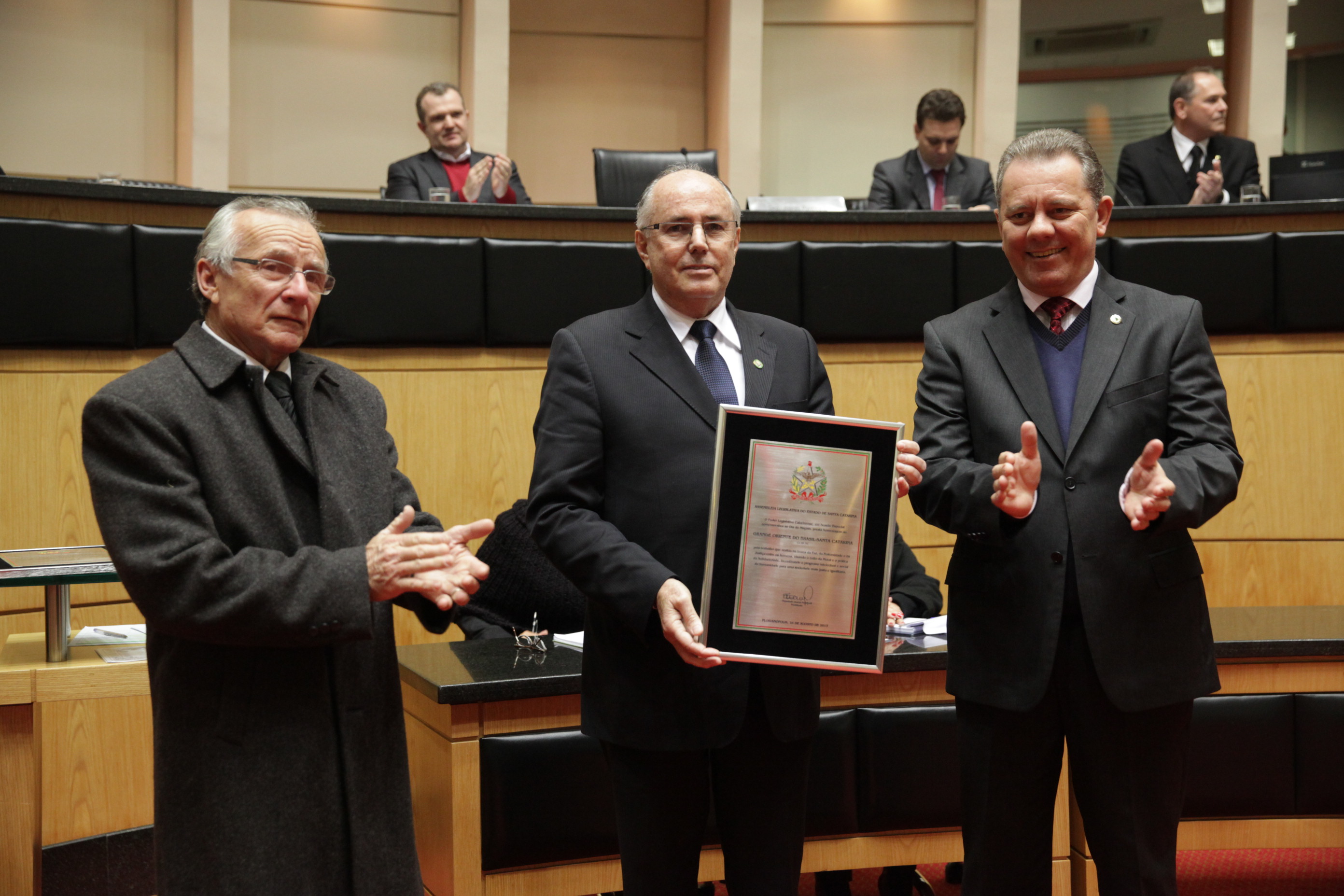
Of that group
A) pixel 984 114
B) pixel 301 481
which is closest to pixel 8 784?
pixel 301 481

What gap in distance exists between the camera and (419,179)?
15.6 feet

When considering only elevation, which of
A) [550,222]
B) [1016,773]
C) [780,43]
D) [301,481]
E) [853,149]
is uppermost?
[780,43]

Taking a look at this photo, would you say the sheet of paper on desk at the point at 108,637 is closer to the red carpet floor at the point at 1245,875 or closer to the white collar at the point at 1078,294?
the red carpet floor at the point at 1245,875

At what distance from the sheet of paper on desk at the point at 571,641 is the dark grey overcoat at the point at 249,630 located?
93 centimetres

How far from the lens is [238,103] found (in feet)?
21.5

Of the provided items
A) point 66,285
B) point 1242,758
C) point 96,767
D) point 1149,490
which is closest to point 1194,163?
point 1242,758

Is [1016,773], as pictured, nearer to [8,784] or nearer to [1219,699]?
[1219,699]

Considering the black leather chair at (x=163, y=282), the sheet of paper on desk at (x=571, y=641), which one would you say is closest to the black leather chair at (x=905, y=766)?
the sheet of paper on desk at (x=571, y=641)

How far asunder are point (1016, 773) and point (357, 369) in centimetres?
235

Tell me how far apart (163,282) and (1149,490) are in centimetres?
260

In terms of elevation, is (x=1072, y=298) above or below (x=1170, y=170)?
below

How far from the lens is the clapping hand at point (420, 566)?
1409mm

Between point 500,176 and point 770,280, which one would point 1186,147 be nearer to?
point 770,280

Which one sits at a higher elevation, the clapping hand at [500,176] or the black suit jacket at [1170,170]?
the black suit jacket at [1170,170]
